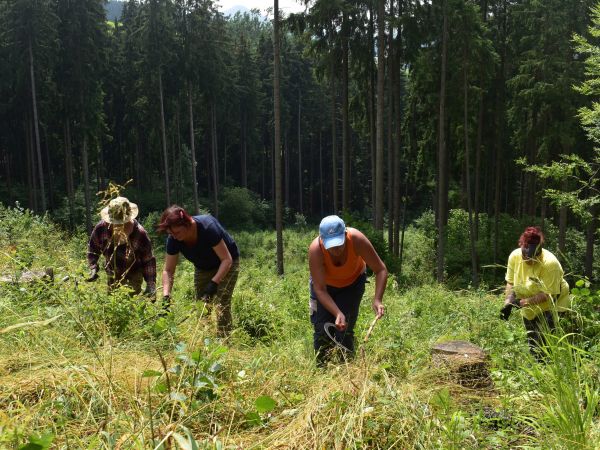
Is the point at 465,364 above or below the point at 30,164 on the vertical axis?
below

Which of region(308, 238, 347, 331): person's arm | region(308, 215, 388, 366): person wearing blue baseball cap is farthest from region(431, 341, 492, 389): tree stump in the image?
region(308, 238, 347, 331): person's arm

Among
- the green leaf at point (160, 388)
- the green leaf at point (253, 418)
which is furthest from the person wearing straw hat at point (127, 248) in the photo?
the green leaf at point (253, 418)

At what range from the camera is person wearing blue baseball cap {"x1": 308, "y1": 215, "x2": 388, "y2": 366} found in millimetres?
3828

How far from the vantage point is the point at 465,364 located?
370cm

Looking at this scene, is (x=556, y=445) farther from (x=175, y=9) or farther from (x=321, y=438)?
(x=175, y=9)

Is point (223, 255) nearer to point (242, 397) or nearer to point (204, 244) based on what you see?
point (204, 244)

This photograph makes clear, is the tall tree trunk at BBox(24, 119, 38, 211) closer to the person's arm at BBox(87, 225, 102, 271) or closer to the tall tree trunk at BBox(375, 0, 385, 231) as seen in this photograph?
the tall tree trunk at BBox(375, 0, 385, 231)

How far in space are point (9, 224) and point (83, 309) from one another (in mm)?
10191

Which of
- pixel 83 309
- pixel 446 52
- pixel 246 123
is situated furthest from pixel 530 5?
pixel 246 123

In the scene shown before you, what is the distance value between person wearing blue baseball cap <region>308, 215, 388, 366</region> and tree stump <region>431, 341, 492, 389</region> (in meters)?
0.62

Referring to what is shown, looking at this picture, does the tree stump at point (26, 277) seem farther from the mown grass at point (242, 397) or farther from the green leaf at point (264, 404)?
the green leaf at point (264, 404)

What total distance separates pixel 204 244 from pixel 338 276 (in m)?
1.47

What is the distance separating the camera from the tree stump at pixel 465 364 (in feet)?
11.6

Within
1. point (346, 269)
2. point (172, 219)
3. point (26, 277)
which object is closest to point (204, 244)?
point (172, 219)
